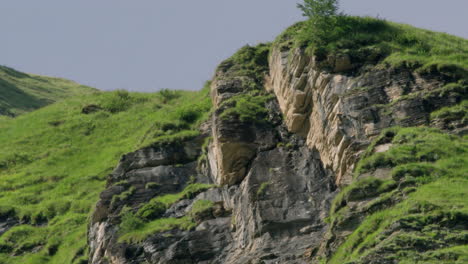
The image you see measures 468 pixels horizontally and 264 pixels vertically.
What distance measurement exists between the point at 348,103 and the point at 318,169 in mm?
2379

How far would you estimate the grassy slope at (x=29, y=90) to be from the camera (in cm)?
6700

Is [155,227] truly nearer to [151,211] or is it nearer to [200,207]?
[151,211]

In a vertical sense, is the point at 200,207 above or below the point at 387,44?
below

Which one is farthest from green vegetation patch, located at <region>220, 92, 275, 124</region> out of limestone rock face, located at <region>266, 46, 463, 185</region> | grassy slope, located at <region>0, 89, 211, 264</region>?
grassy slope, located at <region>0, 89, 211, 264</region>

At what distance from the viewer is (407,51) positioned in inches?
1154

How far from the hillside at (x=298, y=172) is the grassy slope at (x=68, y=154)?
13 cm

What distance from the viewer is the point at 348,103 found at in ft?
85.6

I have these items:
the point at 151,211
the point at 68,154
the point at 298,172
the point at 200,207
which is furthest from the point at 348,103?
the point at 68,154

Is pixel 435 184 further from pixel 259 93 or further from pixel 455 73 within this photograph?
pixel 259 93

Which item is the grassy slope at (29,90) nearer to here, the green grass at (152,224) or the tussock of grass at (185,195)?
the tussock of grass at (185,195)

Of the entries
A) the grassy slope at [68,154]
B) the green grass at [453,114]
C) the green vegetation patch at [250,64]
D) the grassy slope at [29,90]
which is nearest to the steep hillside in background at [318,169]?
the green grass at [453,114]

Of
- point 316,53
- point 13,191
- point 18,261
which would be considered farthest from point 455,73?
point 13,191

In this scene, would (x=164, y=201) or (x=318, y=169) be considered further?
(x=164, y=201)

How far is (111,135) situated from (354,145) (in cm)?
2256
